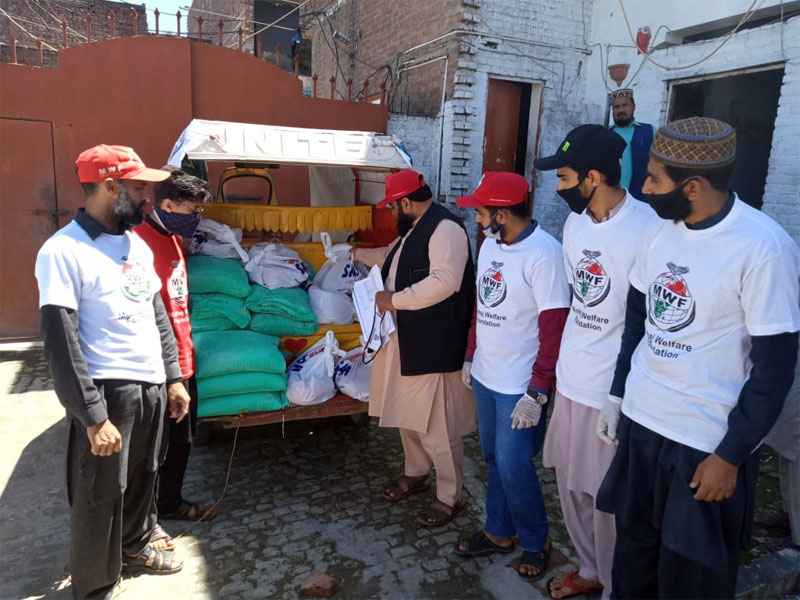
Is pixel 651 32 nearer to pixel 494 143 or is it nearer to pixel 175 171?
pixel 494 143

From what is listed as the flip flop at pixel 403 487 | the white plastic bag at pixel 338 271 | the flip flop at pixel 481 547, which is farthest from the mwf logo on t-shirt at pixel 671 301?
the white plastic bag at pixel 338 271

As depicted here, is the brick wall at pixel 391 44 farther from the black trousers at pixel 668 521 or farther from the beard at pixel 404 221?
the black trousers at pixel 668 521

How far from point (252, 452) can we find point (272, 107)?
446 centimetres

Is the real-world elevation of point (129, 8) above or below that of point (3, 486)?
above

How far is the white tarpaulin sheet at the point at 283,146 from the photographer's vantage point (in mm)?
3848

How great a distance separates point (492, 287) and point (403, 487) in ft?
5.14

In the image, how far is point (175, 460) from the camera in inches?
131

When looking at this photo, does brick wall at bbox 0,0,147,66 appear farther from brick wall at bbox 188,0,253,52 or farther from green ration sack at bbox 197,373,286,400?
green ration sack at bbox 197,373,286,400

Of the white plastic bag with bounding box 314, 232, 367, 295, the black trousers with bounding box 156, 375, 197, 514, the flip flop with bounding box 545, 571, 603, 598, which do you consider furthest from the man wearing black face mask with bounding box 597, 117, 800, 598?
the white plastic bag with bounding box 314, 232, 367, 295

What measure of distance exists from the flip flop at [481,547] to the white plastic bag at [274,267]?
2.13m

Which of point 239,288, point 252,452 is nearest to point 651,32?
point 239,288

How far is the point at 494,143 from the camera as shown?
284 inches

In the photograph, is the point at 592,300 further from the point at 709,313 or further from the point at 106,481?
the point at 106,481

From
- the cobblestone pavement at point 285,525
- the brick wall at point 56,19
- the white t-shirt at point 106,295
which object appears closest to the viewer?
the white t-shirt at point 106,295
